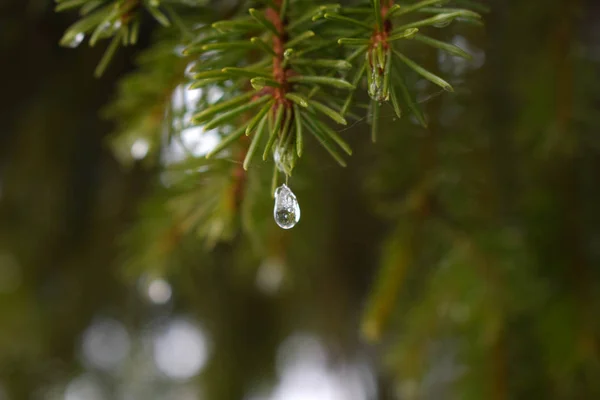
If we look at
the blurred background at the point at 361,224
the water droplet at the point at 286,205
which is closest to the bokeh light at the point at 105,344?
the blurred background at the point at 361,224

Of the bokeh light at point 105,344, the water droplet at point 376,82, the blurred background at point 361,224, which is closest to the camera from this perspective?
the water droplet at point 376,82

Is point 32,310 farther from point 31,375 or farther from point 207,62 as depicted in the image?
point 207,62

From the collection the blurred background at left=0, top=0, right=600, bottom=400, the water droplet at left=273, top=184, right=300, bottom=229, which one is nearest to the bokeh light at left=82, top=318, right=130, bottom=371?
the blurred background at left=0, top=0, right=600, bottom=400

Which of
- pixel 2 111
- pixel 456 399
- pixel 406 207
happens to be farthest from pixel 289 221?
pixel 2 111

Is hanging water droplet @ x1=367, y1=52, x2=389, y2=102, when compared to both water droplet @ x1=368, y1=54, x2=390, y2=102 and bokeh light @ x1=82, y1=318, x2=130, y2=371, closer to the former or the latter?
water droplet @ x1=368, y1=54, x2=390, y2=102

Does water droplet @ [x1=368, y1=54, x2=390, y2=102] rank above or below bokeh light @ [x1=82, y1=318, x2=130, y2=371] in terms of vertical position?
above

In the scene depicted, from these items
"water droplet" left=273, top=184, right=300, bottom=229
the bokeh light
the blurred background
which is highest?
"water droplet" left=273, top=184, right=300, bottom=229

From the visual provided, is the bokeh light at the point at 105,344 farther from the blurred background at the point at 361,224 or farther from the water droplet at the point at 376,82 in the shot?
the water droplet at the point at 376,82

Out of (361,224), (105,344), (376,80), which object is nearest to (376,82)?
(376,80)
